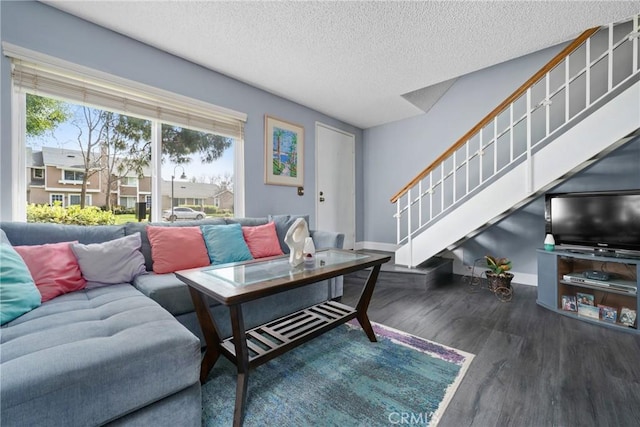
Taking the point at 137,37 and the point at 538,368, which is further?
the point at 137,37

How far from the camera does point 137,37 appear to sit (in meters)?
2.29

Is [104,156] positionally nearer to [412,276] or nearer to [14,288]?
[14,288]

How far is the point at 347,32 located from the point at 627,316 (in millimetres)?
3210

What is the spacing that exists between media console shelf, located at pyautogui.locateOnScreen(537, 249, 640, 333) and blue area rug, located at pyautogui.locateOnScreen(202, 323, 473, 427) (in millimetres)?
1426

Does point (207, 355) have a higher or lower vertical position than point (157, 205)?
lower

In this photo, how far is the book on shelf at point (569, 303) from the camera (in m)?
2.34

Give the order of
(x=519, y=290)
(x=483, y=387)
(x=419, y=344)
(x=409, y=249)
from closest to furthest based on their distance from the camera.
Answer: (x=483, y=387) < (x=419, y=344) < (x=519, y=290) < (x=409, y=249)

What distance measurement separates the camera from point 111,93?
7.36 feet

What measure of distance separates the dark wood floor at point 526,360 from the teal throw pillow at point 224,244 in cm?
120

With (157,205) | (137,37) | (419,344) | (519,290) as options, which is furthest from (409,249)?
(137,37)

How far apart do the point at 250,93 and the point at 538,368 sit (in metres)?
3.59

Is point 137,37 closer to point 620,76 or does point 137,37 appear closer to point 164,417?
point 164,417

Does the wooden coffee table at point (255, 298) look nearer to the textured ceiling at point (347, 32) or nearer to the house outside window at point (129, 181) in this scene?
the house outside window at point (129, 181)

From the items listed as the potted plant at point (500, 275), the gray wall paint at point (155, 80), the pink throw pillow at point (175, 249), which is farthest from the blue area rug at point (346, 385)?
the gray wall paint at point (155, 80)
